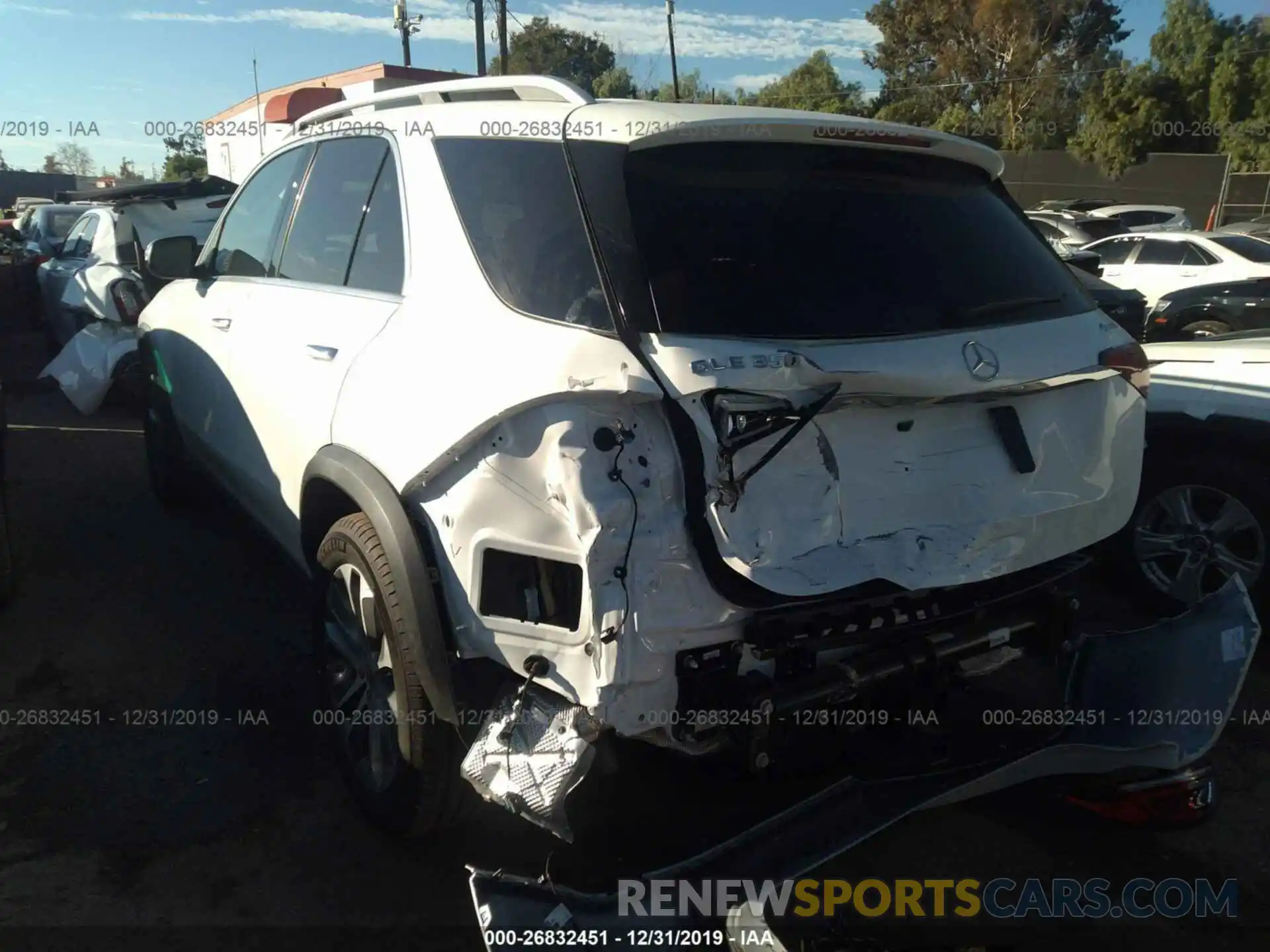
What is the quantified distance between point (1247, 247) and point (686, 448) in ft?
45.8

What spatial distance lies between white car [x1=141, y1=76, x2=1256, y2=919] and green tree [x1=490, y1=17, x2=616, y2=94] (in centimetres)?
3847

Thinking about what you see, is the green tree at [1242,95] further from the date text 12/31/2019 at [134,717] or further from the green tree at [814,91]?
the date text 12/31/2019 at [134,717]

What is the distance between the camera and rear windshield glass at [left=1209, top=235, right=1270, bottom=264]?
13086 mm

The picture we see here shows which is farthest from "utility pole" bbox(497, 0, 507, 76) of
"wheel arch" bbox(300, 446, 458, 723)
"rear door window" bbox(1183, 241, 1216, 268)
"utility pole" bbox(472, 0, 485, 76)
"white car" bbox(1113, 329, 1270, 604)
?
"wheel arch" bbox(300, 446, 458, 723)

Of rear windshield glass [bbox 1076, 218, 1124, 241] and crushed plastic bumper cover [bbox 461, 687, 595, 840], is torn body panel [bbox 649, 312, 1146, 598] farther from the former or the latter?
rear windshield glass [bbox 1076, 218, 1124, 241]

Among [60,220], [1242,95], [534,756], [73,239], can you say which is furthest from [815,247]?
[1242,95]

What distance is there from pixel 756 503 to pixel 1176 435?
2.86 meters

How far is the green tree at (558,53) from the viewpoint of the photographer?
43031 mm

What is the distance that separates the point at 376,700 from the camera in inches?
114

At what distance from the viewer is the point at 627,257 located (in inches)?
93.0

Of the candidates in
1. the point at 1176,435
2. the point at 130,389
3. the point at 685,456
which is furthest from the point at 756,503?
the point at 130,389

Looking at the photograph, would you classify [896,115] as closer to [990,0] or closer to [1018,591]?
[990,0]

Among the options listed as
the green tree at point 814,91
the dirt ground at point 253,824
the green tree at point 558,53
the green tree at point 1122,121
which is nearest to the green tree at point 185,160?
the green tree at point 558,53

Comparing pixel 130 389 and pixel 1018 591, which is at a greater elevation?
pixel 1018 591
